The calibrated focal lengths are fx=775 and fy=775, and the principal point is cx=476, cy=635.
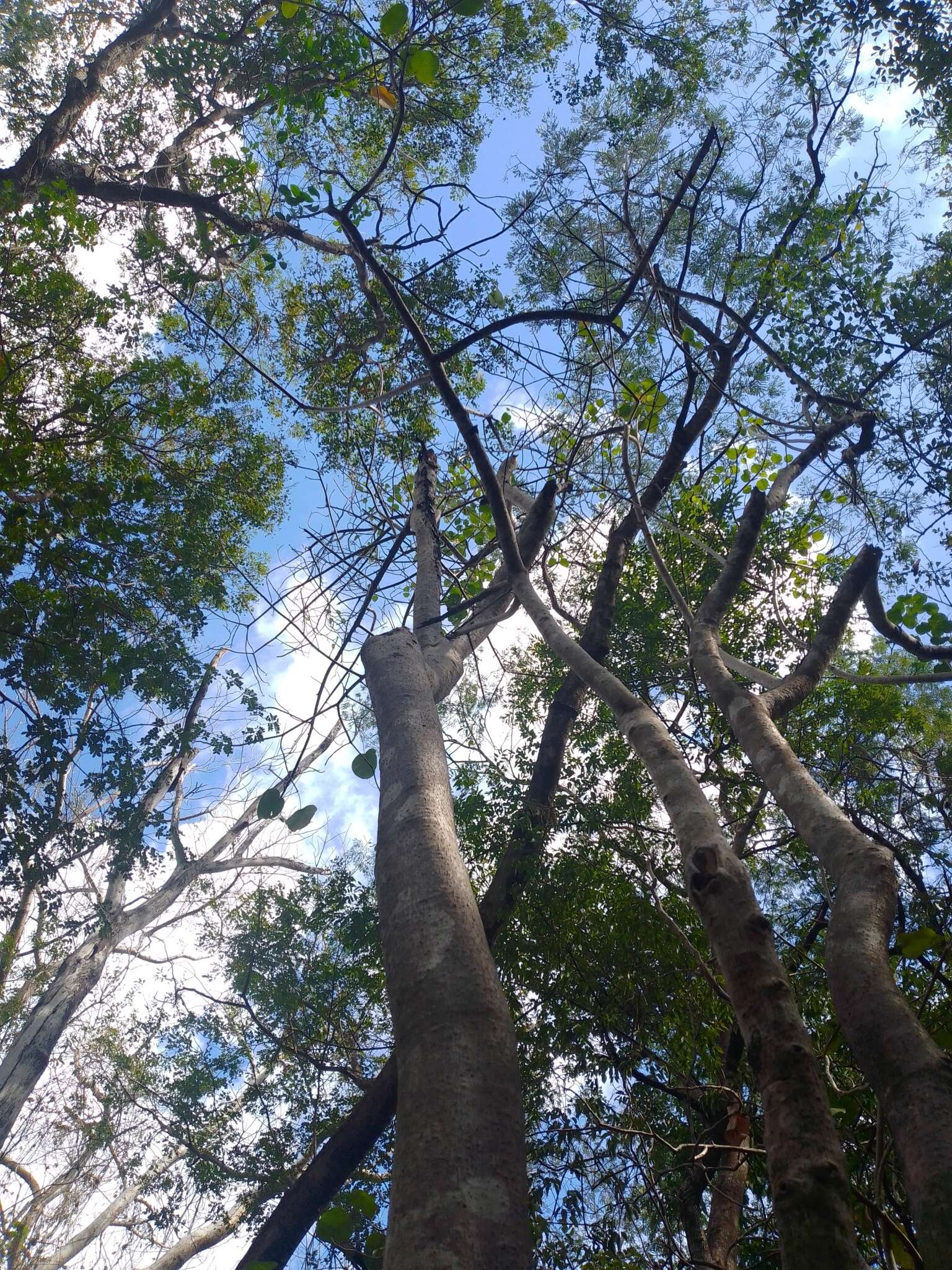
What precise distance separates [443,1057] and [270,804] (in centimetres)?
143

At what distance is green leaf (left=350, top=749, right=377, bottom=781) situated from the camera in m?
2.91

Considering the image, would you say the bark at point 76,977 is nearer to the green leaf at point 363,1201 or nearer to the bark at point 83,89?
the green leaf at point 363,1201

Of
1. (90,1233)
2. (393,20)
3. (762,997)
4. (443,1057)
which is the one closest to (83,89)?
(393,20)

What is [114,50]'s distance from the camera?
929 centimetres

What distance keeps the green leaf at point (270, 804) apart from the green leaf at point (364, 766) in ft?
0.94

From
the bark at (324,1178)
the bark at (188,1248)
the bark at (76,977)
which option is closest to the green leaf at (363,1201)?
the bark at (324,1178)

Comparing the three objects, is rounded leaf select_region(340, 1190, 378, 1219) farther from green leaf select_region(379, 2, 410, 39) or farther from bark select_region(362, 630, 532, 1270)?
green leaf select_region(379, 2, 410, 39)

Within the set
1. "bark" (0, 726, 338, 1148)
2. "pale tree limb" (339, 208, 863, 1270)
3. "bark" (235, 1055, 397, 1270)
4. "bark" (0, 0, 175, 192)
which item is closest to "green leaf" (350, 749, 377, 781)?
"pale tree limb" (339, 208, 863, 1270)

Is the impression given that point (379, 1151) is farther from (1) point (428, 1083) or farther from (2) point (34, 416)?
(2) point (34, 416)

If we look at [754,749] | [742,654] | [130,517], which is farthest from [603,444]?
[130,517]

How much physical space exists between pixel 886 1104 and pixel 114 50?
12.2m

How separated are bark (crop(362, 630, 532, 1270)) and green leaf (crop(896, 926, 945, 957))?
0.87 m

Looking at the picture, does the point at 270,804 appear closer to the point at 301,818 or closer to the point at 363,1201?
the point at 301,818

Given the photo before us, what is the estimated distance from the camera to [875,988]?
55.9 inches
